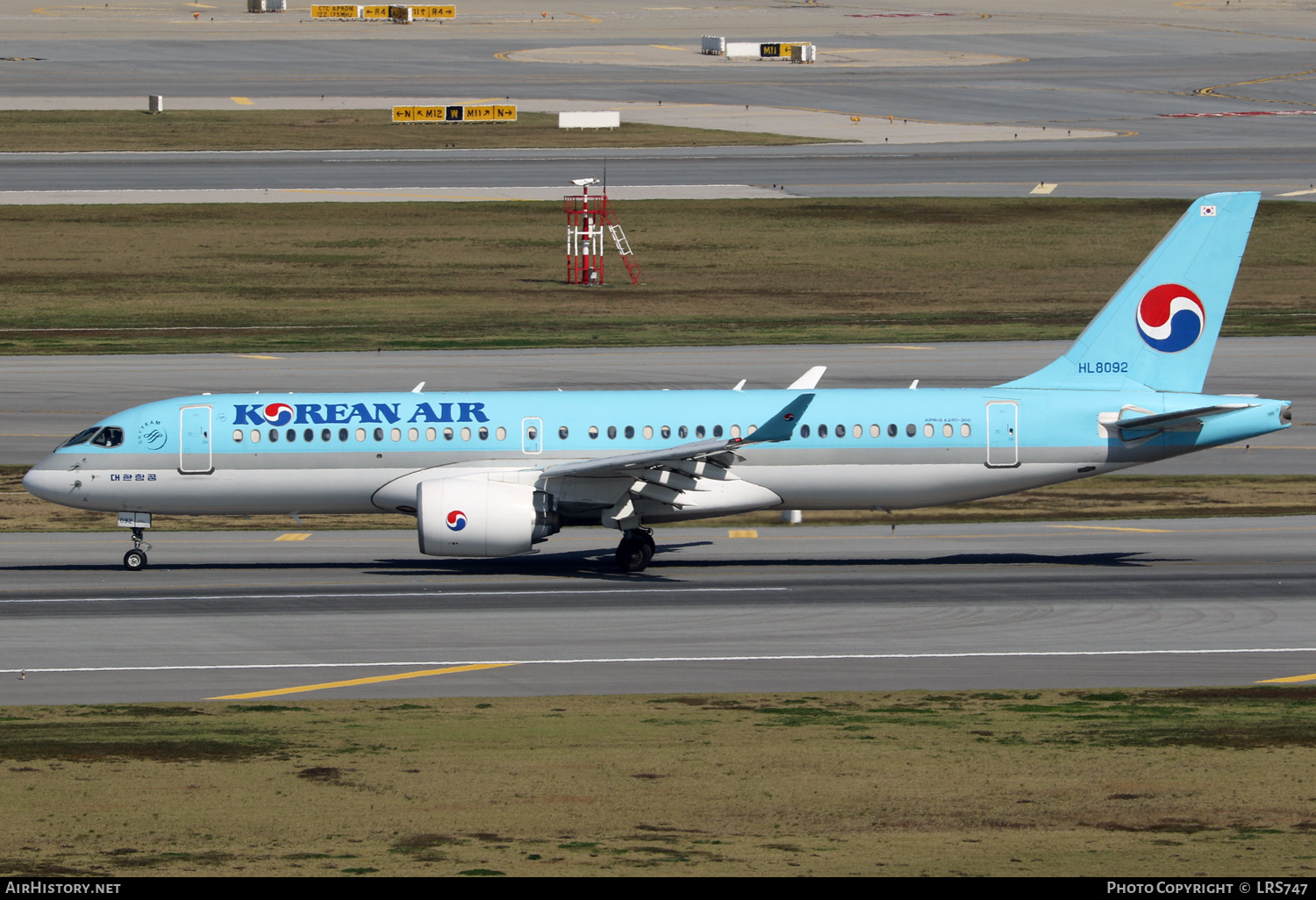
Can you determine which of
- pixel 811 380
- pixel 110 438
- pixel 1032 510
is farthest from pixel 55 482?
pixel 1032 510

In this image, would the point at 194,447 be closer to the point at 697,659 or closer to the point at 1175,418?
the point at 697,659

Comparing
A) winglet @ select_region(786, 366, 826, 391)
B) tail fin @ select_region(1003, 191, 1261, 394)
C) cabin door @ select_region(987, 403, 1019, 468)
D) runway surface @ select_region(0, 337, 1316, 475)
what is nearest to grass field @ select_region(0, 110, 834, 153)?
runway surface @ select_region(0, 337, 1316, 475)

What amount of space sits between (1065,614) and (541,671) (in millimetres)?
11066

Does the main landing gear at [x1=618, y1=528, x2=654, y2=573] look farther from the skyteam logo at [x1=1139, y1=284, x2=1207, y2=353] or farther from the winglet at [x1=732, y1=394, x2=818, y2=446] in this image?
the skyteam logo at [x1=1139, y1=284, x2=1207, y2=353]

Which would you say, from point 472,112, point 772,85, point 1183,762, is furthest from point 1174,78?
point 1183,762

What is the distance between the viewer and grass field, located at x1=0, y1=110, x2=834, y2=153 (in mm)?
116438

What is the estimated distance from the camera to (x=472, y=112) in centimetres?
12812

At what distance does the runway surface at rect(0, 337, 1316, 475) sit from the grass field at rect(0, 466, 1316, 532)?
4413 millimetres

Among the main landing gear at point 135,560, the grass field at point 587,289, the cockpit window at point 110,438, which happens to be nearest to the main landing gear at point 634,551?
the main landing gear at point 135,560

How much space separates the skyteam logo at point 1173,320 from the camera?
39281 millimetres

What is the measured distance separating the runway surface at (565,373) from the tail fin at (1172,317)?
12.4 metres

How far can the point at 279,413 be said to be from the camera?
3853 centimetres

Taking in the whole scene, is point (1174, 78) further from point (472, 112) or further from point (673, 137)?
point (472, 112)

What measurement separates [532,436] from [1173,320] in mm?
15725
